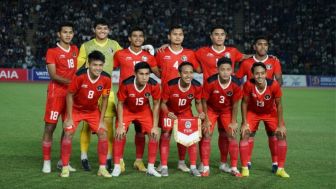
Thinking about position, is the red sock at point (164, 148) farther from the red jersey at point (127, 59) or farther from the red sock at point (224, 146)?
the red jersey at point (127, 59)

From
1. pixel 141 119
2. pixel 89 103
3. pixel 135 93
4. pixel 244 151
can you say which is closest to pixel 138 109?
pixel 141 119

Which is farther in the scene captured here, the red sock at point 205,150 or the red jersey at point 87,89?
the red sock at point 205,150

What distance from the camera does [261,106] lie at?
8.63 metres

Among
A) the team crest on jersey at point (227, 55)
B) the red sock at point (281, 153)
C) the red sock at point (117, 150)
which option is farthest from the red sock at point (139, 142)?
the red sock at point (281, 153)

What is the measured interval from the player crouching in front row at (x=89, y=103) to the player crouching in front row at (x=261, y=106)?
204 cm

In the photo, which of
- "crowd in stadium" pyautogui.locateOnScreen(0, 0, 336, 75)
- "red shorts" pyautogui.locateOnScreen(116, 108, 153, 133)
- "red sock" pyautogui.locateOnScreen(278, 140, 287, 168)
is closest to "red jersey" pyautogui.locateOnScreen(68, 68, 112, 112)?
"red shorts" pyautogui.locateOnScreen(116, 108, 153, 133)

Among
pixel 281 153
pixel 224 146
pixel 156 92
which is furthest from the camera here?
pixel 224 146

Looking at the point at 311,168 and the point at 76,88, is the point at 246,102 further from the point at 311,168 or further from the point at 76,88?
the point at 76,88

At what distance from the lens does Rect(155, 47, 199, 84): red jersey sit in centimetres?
905

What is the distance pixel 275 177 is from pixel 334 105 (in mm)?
13727

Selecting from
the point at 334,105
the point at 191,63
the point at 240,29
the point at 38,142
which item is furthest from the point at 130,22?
the point at 191,63

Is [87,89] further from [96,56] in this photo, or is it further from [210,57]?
[210,57]

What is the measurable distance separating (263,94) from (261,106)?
0.71ft

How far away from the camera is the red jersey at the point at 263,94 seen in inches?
335
